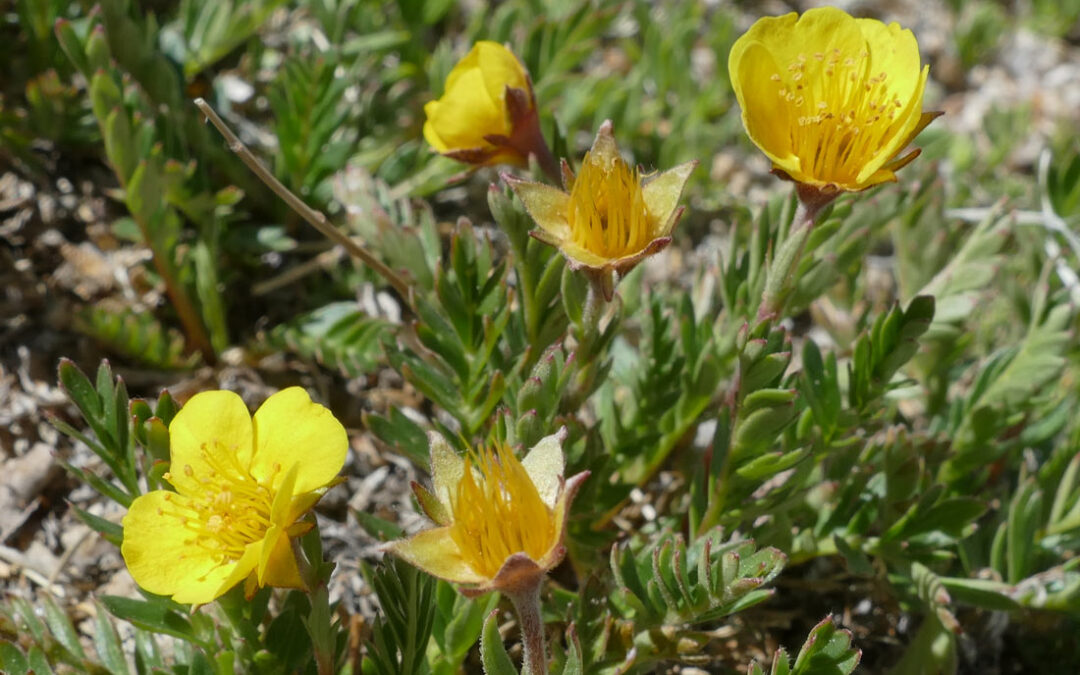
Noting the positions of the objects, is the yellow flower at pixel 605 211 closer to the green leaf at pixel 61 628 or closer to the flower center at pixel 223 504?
the flower center at pixel 223 504

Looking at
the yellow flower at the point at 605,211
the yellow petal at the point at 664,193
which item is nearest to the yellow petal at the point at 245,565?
the yellow flower at the point at 605,211

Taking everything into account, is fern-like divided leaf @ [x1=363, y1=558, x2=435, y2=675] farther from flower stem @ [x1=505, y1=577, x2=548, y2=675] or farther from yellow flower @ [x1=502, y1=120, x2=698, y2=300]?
yellow flower @ [x1=502, y1=120, x2=698, y2=300]

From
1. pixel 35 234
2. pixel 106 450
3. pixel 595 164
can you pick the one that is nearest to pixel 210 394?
pixel 106 450

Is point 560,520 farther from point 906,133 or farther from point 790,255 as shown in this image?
point 906,133

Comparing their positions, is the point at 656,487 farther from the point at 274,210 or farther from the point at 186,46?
the point at 186,46

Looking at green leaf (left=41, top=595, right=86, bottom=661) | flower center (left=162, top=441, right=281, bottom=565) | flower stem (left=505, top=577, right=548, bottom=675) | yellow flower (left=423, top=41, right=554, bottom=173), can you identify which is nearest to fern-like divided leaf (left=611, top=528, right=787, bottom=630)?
flower stem (left=505, top=577, right=548, bottom=675)

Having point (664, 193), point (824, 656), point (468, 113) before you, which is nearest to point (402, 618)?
point (824, 656)
